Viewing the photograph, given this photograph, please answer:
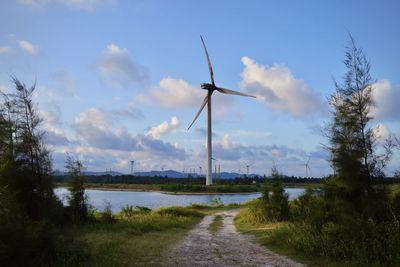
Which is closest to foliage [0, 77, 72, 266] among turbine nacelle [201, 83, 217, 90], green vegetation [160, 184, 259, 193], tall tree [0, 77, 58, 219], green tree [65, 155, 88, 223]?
tall tree [0, 77, 58, 219]

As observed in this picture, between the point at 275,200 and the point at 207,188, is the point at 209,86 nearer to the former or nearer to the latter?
the point at 207,188

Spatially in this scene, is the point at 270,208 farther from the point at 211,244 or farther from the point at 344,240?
the point at 344,240

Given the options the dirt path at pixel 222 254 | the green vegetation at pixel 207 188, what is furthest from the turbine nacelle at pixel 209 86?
the dirt path at pixel 222 254

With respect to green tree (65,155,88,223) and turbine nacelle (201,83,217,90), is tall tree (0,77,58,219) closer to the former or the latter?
green tree (65,155,88,223)

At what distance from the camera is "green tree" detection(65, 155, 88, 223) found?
27156 mm

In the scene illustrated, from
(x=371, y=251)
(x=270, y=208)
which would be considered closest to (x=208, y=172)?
(x=270, y=208)

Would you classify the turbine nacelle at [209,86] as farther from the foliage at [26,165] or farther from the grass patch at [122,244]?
the foliage at [26,165]

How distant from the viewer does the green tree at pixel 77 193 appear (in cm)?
2716

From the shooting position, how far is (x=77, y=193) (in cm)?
Result: 2780

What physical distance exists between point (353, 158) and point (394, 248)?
3.54 metres

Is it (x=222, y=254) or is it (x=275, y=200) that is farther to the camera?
(x=275, y=200)

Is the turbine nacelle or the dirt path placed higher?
the turbine nacelle

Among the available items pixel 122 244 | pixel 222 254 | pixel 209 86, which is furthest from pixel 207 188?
pixel 222 254

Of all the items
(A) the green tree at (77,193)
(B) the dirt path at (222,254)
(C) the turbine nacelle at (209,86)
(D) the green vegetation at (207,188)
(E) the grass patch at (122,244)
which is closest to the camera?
(E) the grass patch at (122,244)
